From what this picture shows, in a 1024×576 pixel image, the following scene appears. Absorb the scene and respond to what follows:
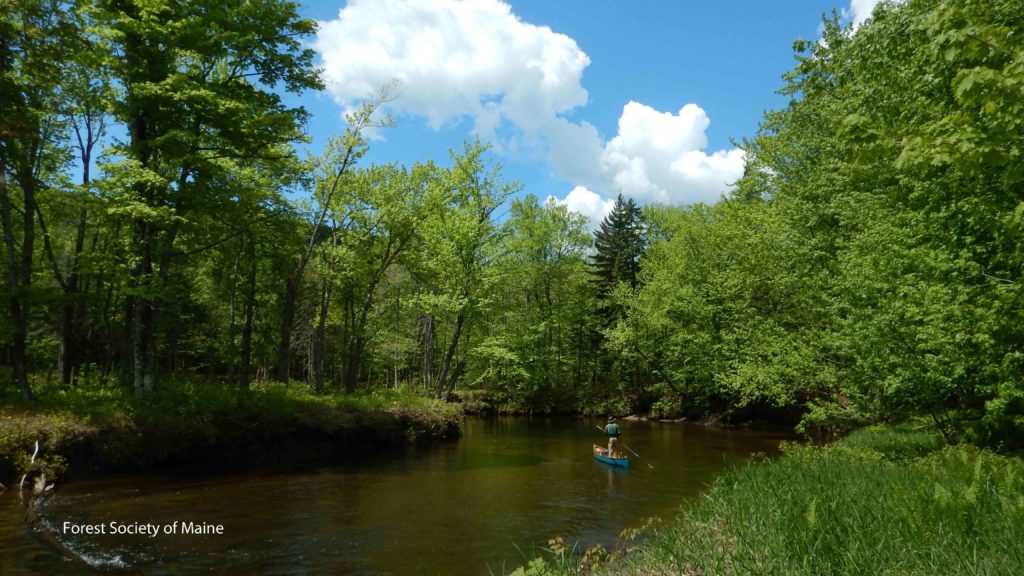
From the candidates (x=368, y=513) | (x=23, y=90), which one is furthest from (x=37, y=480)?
(x=23, y=90)

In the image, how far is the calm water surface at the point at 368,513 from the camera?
8.77m

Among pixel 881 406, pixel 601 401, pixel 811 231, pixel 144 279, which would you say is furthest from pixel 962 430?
pixel 601 401

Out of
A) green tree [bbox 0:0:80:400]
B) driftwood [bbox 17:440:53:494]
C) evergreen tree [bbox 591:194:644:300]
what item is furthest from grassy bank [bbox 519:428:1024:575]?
evergreen tree [bbox 591:194:644:300]

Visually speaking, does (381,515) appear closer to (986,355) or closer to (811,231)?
(986,355)

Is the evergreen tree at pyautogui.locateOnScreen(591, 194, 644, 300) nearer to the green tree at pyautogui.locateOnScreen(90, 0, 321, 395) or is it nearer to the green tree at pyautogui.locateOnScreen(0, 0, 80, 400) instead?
the green tree at pyautogui.locateOnScreen(90, 0, 321, 395)

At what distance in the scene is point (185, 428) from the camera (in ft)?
49.9

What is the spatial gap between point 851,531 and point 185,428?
1576cm

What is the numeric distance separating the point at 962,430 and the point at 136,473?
20.1 metres

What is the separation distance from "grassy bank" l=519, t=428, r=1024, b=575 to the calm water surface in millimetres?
3613

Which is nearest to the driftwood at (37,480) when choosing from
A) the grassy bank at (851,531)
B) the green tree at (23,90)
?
the green tree at (23,90)

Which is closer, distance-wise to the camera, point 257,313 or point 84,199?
point 84,199

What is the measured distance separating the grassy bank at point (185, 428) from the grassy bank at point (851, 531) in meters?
12.4

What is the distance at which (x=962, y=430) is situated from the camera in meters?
13.0

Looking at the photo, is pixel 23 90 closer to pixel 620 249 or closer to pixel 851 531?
pixel 851 531
